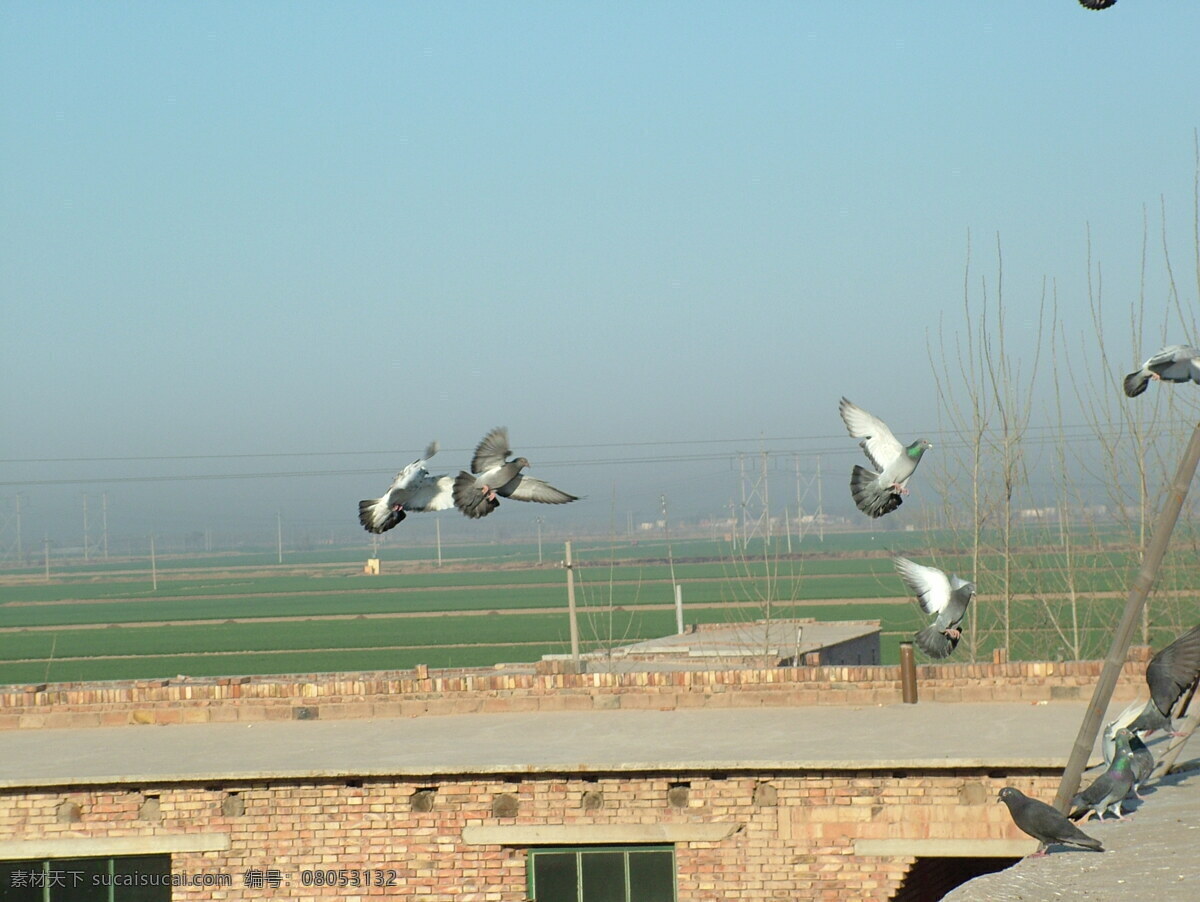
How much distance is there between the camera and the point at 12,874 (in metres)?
15.1

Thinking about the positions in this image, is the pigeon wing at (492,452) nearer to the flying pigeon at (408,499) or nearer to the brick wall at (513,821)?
the flying pigeon at (408,499)

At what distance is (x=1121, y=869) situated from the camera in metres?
9.37

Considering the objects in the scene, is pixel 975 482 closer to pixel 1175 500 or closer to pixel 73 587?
pixel 1175 500

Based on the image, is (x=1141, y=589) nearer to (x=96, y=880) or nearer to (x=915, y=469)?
(x=915, y=469)

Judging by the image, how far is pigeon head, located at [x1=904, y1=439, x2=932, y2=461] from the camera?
9.32 metres

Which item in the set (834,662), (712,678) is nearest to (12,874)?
(712,678)

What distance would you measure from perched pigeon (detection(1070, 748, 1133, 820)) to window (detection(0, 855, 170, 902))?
30.0 ft

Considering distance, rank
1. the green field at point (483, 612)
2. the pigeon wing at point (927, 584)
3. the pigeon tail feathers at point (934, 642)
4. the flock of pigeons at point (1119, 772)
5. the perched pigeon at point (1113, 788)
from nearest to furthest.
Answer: the pigeon tail feathers at point (934, 642)
the pigeon wing at point (927, 584)
the flock of pigeons at point (1119, 772)
the perched pigeon at point (1113, 788)
the green field at point (483, 612)

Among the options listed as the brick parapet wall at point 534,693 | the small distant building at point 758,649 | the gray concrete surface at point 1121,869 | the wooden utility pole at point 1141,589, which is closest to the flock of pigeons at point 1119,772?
the gray concrete surface at point 1121,869

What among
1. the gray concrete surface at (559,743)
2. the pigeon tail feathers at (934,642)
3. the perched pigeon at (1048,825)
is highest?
the pigeon tail feathers at (934,642)

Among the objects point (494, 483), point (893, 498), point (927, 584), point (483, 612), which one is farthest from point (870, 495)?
point (483, 612)

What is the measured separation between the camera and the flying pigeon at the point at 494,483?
339 inches

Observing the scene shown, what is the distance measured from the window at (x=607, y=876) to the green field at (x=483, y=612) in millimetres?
3893

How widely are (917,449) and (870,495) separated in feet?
2.81
